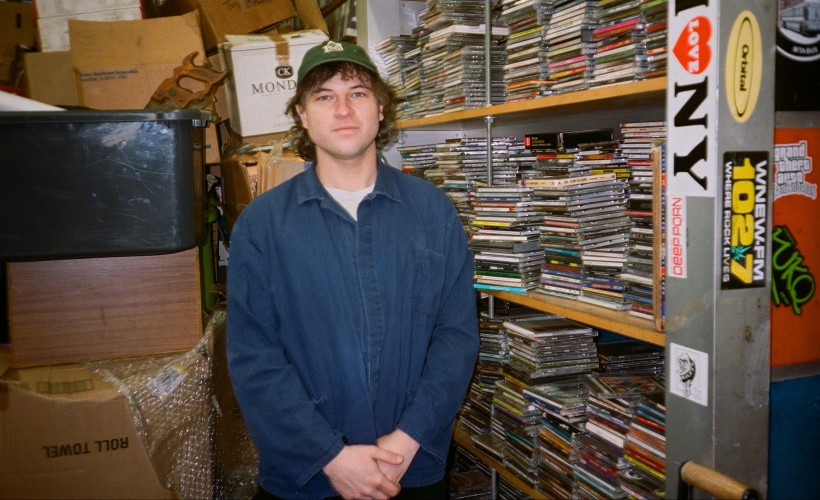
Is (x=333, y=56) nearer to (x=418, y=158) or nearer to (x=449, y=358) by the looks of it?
(x=449, y=358)

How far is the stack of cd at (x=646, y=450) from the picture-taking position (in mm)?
1352

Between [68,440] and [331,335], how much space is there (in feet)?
3.10

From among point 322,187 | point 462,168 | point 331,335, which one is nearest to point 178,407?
point 331,335

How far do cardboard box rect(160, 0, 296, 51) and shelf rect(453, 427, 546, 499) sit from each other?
2136 millimetres

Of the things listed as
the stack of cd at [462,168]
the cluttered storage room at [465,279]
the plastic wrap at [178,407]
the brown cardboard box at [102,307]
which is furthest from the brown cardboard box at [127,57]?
the stack of cd at [462,168]

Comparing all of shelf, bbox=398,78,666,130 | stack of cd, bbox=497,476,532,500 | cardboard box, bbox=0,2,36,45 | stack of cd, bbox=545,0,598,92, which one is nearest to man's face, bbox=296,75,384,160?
shelf, bbox=398,78,666,130

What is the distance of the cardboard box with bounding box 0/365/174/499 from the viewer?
1.69m

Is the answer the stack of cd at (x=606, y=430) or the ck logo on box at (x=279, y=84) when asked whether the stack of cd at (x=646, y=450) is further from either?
the ck logo on box at (x=279, y=84)

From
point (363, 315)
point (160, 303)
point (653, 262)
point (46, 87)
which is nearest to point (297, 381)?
point (363, 315)

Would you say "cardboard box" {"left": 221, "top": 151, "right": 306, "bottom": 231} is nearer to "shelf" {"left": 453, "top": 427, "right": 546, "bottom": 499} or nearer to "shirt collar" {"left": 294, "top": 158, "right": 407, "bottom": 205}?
"shirt collar" {"left": 294, "top": 158, "right": 407, "bottom": 205}

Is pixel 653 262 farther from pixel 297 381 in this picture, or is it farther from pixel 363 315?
pixel 297 381

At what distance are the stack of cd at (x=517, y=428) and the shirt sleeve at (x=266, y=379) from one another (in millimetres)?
690

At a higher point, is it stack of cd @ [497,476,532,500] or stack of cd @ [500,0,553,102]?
stack of cd @ [500,0,553,102]

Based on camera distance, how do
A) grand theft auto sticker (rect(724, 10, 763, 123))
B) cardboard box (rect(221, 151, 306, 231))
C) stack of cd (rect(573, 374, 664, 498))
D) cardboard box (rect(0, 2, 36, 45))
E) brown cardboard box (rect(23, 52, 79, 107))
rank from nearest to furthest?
grand theft auto sticker (rect(724, 10, 763, 123))
stack of cd (rect(573, 374, 664, 498))
cardboard box (rect(221, 151, 306, 231))
brown cardboard box (rect(23, 52, 79, 107))
cardboard box (rect(0, 2, 36, 45))
